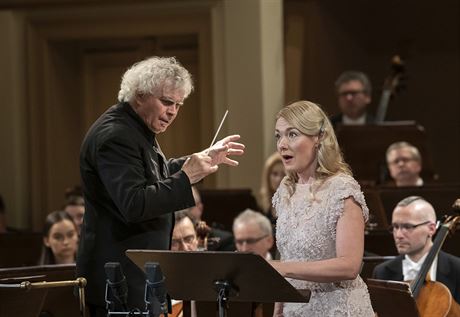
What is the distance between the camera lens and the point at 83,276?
3.71 m

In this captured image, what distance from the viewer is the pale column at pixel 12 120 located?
8.98 metres

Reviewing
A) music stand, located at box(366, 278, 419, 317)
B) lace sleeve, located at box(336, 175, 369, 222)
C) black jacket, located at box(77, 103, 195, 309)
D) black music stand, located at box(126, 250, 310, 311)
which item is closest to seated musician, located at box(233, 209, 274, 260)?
music stand, located at box(366, 278, 419, 317)

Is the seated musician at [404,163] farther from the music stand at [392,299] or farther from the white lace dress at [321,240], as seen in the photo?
the white lace dress at [321,240]

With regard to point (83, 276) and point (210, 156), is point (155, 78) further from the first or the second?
point (83, 276)

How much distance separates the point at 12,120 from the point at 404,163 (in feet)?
11.9

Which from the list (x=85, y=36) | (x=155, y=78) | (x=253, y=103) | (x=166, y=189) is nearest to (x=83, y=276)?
(x=166, y=189)

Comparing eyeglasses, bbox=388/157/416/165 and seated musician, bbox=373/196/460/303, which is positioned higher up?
eyeglasses, bbox=388/157/416/165

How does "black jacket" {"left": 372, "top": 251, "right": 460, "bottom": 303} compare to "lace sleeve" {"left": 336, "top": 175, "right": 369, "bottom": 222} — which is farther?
"black jacket" {"left": 372, "top": 251, "right": 460, "bottom": 303}

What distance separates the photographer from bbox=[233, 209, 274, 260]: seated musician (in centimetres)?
618

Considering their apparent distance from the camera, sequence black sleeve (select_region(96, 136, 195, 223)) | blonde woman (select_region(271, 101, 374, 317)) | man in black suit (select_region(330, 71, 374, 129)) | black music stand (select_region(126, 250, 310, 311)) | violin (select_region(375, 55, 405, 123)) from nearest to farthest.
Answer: black music stand (select_region(126, 250, 310, 311))
blonde woman (select_region(271, 101, 374, 317))
black sleeve (select_region(96, 136, 195, 223))
man in black suit (select_region(330, 71, 374, 129))
violin (select_region(375, 55, 405, 123))

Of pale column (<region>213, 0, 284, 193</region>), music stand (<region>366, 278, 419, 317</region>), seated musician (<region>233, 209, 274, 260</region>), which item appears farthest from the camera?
pale column (<region>213, 0, 284, 193</region>)

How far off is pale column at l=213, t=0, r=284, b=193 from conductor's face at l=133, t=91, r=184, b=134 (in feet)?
15.4

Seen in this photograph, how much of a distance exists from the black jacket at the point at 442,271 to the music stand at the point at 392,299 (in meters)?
0.95

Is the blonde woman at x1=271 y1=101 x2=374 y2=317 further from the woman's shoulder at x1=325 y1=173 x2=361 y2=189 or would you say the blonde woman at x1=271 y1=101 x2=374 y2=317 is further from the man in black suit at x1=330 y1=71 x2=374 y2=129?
the man in black suit at x1=330 y1=71 x2=374 y2=129
